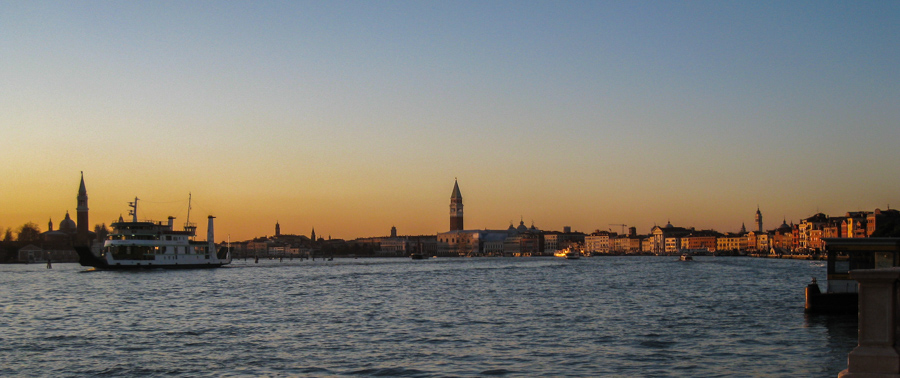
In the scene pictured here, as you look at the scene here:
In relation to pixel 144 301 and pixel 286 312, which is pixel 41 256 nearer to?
pixel 144 301

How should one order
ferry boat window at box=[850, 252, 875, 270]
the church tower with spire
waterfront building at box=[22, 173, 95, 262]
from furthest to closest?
the church tower with spire
waterfront building at box=[22, 173, 95, 262]
ferry boat window at box=[850, 252, 875, 270]

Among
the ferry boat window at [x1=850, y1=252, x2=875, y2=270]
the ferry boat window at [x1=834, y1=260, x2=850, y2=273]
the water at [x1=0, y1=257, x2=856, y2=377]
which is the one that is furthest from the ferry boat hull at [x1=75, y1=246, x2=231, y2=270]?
the ferry boat window at [x1=850, y1=252, x2=875, y2=270]

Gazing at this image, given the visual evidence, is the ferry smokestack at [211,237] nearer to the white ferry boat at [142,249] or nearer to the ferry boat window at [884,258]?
the white ferry boat at [142,249]

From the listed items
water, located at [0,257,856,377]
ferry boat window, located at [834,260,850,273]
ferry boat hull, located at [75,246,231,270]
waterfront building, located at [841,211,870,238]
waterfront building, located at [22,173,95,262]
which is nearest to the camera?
water, located at [0,257,856,377]

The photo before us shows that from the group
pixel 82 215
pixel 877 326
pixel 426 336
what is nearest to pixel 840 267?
pixel 426 336

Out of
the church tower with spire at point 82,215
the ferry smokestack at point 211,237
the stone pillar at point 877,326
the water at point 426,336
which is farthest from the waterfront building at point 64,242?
the stone pillar at point 877,326

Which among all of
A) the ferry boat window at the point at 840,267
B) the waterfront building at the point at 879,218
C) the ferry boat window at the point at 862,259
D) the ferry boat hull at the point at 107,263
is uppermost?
the waterfront building at the point at 879,218

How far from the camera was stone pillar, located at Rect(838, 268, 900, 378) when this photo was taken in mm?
7836

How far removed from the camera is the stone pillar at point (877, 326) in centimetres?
784

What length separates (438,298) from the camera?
38.3 m

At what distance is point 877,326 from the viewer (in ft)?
26.2

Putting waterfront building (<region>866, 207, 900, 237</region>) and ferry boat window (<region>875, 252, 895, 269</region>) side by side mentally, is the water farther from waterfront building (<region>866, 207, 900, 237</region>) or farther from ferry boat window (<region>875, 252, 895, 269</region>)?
waterfront building (<region>866, 207, 900, 237</region>)

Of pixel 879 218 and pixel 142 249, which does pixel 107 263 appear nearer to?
pixel 142 249

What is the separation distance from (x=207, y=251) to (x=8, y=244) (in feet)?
305
